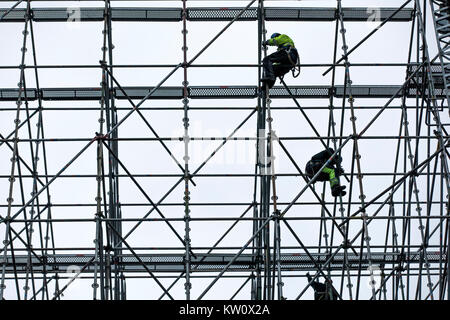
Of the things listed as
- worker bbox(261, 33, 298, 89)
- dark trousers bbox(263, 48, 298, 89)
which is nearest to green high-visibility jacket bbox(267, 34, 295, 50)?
worker bbox(261, 33, 298, 89)

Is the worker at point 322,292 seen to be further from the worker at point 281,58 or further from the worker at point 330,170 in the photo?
the worker at point 281,58

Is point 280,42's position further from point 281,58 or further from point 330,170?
point 330,170

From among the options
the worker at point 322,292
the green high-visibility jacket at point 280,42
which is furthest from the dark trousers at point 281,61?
the worker at point 322,292

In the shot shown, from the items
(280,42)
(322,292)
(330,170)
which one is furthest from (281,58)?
(322,292)

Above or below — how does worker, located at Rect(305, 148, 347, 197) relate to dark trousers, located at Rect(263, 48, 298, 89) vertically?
below

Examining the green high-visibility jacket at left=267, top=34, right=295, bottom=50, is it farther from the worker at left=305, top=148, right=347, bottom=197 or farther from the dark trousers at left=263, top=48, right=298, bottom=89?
the worker at left=305, top=148, right=347, bottom=197

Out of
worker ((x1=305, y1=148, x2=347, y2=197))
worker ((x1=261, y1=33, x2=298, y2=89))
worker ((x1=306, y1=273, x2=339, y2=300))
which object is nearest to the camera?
worker ((x1=261, y1=33, x2=298, y2=89))

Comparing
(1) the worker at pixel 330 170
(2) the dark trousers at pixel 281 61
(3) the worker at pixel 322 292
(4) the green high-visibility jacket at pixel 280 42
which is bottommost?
(3) the worker at pixel 322 292

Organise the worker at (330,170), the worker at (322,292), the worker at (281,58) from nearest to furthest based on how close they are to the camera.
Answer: the worker at (281,58) < the worker at (330,170) < the worker at (322,292)

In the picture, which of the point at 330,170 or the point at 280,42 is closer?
the point at 330,170

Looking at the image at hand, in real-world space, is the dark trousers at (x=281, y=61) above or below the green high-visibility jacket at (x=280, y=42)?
below

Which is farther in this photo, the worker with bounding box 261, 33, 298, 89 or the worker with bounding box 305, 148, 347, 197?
the worker with bounding box 305, 148, 347, 197
